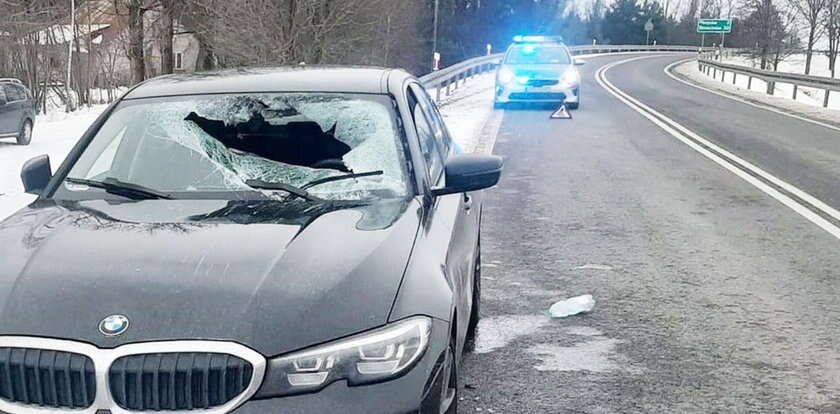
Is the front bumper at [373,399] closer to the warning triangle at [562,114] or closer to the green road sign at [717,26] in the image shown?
the warning triangle at [562,114]

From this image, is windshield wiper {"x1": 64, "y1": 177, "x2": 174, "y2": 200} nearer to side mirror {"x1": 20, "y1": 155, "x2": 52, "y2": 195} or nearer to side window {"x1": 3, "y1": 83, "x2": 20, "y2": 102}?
side mirror {"x1": 20, "y1": 155, "x2": 52, "y2": 195}

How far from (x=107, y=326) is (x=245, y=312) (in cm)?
40

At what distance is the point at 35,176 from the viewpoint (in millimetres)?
3904

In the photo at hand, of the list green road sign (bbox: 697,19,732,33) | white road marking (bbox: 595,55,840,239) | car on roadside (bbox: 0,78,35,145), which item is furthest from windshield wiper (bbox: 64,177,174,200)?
green road sign (bbox: 697,19,732,33)

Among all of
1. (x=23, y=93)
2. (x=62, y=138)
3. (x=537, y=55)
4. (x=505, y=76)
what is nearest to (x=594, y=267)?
(x=505, y=76)

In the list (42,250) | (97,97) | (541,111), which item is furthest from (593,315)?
(97,97)

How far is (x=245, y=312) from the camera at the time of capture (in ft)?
7.82

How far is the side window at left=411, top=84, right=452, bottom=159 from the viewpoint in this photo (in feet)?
15.6

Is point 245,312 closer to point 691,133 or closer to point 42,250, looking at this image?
point 42,250

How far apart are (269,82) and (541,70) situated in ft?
52.7

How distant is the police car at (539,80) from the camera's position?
63.7ft

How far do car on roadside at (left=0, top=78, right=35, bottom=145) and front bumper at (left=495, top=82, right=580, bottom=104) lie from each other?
10.9m

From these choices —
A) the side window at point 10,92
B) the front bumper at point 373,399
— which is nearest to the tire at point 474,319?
the front bumper at point 373,399

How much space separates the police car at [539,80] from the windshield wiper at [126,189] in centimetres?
1660
